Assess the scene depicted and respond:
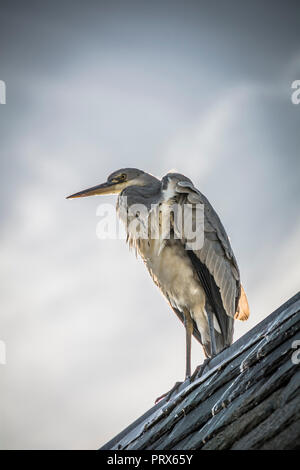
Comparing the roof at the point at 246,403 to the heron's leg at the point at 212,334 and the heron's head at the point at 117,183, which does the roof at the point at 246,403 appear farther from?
the heron's head at the point at 117,183

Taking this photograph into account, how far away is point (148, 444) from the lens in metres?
2.20

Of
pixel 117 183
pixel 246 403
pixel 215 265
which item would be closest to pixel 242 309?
pixel 215 265

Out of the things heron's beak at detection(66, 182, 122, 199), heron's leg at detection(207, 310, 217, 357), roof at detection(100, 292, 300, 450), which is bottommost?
heron's leg at detection(207, 310, 217, 357)

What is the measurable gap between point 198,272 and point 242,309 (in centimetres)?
59

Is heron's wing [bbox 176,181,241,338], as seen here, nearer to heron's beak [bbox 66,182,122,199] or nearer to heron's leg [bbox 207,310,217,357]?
heron's leg [bbox 207,310,217,357]

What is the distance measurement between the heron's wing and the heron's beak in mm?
1327

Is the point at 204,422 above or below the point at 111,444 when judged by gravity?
above

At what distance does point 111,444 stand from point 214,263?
6.25ft

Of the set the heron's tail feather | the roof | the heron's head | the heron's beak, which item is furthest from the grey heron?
the roof

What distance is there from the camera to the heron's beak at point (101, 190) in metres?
5.56

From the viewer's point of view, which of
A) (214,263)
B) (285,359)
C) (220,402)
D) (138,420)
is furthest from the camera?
(214,263)

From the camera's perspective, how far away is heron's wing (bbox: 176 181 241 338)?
A: 4.30 metres
